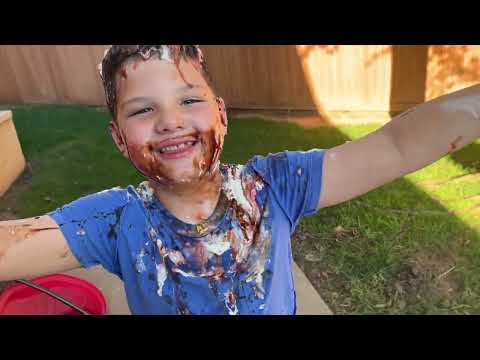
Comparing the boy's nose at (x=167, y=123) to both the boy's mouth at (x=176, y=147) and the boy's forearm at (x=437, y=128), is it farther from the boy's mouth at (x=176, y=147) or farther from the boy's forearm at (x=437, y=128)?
the boy's forearm at (x=437, y=128)

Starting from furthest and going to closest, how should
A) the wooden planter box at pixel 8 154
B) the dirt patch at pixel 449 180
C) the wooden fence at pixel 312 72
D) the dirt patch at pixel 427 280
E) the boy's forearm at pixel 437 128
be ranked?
the wooden fence at pixel 312 72 < the wooden planter box at pixel 8 154 < the dirt patch at pixel 449 180 < the dirt patch at pixel 427 280 < the boy's forearm at pixel 437 128

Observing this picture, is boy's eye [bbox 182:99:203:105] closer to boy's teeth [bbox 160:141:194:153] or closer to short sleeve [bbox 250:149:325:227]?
boy's teeth [bbox 160:141:194:153]

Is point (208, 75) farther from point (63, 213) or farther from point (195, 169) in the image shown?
point (63, 213)

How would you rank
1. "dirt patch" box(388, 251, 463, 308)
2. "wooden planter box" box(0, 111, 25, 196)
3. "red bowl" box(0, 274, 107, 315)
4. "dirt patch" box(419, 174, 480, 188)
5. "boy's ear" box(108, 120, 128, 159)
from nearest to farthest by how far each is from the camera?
"boy's ear" box(108, 120, 128, 159) < "red bowl" box(0, 274, 107, 315) < "dirt patch" box(388, 251, 463, 308) < "dirt patch" box(419, 174, 480, 188) < "wooden planter box" box(0, 111, 25, 196)

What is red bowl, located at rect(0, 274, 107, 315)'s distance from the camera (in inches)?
96.3

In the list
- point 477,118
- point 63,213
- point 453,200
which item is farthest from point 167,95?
point 453,200

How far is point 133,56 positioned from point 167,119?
0.17 m

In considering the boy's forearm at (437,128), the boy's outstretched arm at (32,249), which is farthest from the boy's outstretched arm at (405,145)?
the boy's outstretched arm at (32,249)

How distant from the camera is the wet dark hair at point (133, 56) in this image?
108 cm

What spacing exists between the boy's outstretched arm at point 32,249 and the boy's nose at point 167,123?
372 mm

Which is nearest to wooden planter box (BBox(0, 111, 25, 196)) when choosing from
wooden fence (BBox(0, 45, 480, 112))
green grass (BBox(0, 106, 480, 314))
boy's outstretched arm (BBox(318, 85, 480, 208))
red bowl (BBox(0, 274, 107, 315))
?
green grass (BBox(0, 106, 480, 314))

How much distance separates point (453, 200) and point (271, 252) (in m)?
2.80

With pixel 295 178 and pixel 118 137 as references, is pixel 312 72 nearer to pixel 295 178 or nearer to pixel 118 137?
pixel 295 178

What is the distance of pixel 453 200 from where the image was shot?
11.8ft
